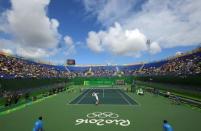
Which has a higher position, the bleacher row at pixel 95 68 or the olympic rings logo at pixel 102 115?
the bleacher row at pixel 95 68

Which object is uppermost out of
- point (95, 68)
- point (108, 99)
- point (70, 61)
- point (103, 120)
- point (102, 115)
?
point (70, 61)

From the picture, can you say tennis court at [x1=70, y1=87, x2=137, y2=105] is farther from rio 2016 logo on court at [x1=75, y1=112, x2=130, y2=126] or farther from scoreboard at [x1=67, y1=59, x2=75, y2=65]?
scoreboard at [x1=67, y1=59, x2=75, y2=65]

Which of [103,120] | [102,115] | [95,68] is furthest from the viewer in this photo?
[95,68]

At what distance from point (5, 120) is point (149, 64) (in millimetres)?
99568

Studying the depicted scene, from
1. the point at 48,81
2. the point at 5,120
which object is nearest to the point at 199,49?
the point at 48,81

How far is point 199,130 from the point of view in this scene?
18891mm

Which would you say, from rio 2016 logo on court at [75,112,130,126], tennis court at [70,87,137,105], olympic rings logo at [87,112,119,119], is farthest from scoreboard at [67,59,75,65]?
rio 2016 logo on court at [75,112,130,126]

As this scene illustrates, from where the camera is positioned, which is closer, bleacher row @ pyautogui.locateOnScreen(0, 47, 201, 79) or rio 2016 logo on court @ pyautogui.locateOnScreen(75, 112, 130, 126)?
rio 2016 logo on court @ pyautogui.locateOnScreen(75, 112, 130, 126)

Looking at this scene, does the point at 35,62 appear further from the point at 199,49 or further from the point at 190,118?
the point at 190,118

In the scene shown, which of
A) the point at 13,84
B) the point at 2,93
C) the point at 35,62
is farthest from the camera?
the point at 35,62

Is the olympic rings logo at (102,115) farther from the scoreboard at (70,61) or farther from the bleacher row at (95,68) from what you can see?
the scoreboard at (70,61)

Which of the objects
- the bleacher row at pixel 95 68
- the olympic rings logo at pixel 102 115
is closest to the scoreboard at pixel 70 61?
the bleacher row at pixel 95 68

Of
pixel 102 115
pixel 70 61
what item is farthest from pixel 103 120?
pixel 70 61

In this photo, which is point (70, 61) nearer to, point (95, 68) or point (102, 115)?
point (95, 68)
